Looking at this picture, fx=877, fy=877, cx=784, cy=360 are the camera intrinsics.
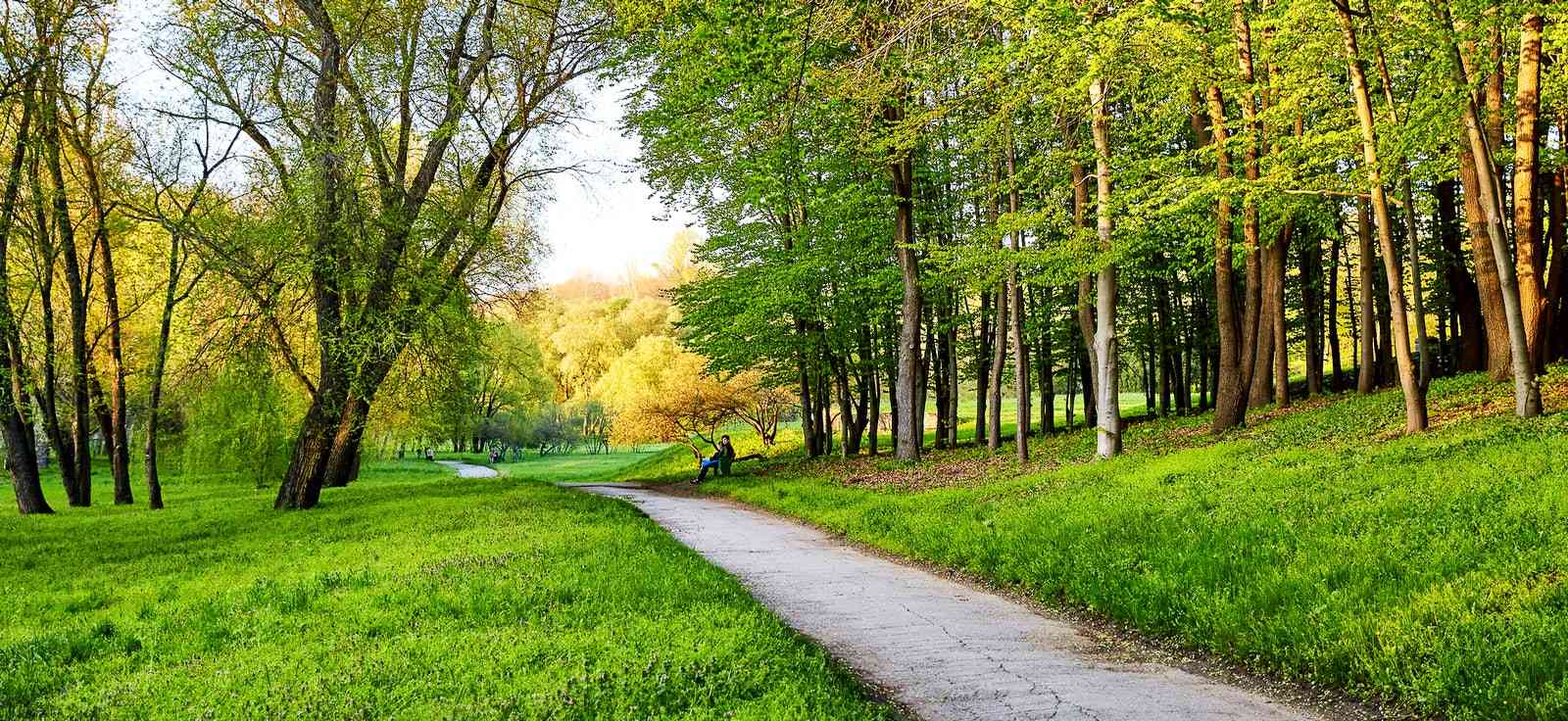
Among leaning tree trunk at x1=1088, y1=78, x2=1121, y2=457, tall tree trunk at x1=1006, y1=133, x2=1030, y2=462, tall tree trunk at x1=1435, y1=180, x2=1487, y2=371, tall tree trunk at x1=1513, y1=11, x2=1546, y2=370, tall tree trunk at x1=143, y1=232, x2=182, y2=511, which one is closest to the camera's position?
tall tree trunk at x1=1513, y1=11, x2=1546, y2=370

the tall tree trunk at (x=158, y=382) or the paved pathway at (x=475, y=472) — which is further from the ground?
the tall tree trunk at (x=158, y=382)

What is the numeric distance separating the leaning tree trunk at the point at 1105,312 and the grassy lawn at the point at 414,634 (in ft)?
29.6

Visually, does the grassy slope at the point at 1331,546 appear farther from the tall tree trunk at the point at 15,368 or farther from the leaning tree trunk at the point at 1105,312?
the tall tree trunk at the point at 15,368

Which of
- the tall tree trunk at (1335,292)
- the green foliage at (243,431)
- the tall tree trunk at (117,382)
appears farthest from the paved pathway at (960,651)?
the tall tree trunk at (1335,292)

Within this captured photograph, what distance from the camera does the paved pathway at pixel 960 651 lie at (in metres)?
5.46

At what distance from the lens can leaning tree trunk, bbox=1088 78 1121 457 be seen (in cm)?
1623

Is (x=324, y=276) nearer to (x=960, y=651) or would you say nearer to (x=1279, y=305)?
(x=960, y=651)

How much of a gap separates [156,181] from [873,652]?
24271mm

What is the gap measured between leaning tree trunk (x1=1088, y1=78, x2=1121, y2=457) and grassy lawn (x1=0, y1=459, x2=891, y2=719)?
29.6ft

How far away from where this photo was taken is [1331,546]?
7742 mm

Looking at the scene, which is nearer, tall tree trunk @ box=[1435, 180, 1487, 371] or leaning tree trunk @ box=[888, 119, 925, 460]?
tall tree trunk @ box=[1435, 180, 1487, 371]

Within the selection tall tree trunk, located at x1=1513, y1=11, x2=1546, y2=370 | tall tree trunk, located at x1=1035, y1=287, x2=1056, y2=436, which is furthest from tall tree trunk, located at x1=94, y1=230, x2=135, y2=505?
tall tree trunk, located at x1=1513, y1=11, x2=1546, y2=370

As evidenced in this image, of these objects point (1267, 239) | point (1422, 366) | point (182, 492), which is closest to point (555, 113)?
point (1267, 239)

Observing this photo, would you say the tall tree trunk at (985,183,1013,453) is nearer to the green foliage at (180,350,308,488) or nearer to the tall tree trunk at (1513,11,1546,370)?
the tall tree trunk at (1513,11,1546,370)
